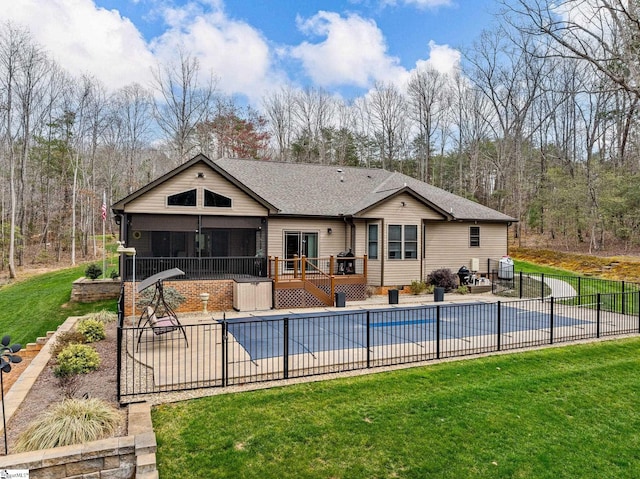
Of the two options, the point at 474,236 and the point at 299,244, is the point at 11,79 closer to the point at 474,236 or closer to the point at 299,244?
the point at 299,244

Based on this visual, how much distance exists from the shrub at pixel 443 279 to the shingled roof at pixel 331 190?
2.46 m

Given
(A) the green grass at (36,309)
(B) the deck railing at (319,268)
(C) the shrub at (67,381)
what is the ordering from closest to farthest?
(C) the shrub at (67,381) < (A) the green grass at (36,309) < (B) the deck railing at (319,268)

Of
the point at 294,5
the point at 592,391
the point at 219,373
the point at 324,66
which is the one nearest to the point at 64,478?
the point at 219,373

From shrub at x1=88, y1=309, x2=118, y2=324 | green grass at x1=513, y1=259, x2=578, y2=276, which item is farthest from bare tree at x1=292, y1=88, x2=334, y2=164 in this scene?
shrub at x1=88, y1=309, x2=118, y2=324

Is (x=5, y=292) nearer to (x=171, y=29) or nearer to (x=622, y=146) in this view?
(x=171, y=29)

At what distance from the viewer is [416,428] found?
5.47 meters

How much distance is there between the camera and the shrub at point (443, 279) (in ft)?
57.1

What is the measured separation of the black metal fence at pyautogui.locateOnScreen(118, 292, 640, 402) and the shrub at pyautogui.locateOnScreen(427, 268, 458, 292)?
13.3 feet

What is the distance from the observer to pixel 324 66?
3581cm

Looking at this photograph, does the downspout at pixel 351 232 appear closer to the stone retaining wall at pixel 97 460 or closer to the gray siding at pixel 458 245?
the gray siding at pixel 458 245

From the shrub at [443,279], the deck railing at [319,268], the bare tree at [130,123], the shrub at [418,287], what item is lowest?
the shrub at [418,287]

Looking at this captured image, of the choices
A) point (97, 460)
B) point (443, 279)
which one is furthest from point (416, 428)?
point (443, 279)

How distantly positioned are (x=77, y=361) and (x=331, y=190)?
14.4m

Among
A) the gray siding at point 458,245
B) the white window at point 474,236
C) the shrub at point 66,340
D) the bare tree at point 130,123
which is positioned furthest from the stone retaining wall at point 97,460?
the bare tree at point 130,123
